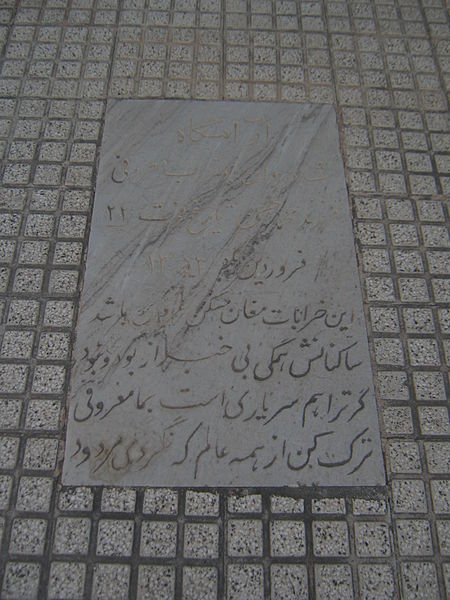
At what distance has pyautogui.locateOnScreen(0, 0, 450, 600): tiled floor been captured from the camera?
2.00 metres

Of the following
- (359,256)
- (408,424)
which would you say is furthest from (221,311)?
(408,424)

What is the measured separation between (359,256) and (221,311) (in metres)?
0.63

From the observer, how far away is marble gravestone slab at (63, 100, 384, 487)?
213 centimetres

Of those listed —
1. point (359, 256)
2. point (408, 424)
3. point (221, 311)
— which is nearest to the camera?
point (408, 424)

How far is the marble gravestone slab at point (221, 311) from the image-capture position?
7.00ft

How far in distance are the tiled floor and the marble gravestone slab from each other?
8cm

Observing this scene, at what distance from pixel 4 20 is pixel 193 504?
8.65ft

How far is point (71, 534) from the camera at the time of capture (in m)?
2.02

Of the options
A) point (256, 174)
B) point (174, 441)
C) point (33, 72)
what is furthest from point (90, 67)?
point (174, 441)

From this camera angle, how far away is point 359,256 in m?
2.55

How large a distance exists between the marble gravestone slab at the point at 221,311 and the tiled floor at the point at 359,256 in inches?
3.0

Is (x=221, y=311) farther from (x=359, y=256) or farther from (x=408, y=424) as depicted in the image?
(x=408, y=424)

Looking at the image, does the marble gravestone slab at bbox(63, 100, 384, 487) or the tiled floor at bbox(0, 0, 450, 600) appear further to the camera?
the marble gravestone slab at bbox(63, 100, 384, 487)

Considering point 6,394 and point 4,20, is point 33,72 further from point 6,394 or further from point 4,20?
point 6,394
